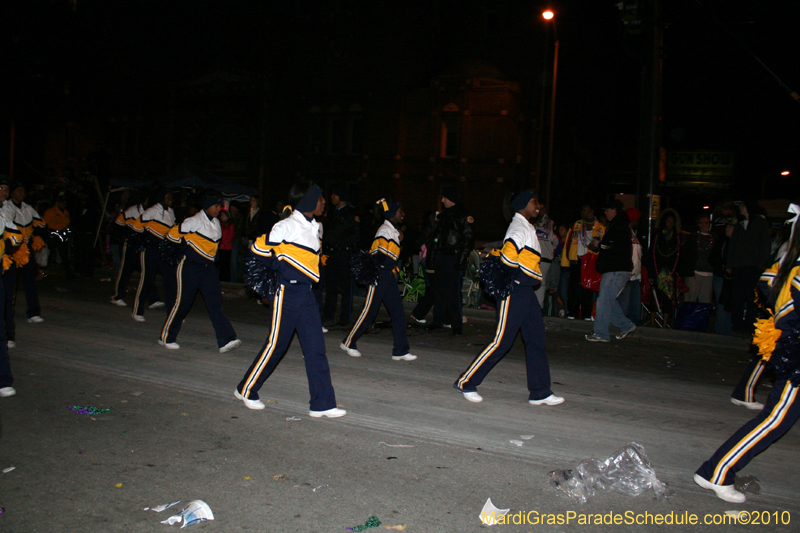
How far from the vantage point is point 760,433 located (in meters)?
3.62

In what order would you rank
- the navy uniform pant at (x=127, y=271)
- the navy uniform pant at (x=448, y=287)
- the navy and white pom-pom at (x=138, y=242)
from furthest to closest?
the navy uniform pant at (x=127, y=271) < the navy and white pom-pom at (x=138, y=242) < the navy uniform pant at (x=448, y=287)

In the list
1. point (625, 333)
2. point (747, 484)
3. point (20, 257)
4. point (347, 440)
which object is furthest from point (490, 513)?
point (625, 333)

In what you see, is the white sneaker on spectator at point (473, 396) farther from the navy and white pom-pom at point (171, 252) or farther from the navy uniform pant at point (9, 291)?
the navy uniform pant at point (9, 291)

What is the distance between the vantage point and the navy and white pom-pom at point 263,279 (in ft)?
16.5

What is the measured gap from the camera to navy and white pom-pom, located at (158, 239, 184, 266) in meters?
7.46

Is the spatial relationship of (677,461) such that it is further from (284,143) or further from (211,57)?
(211,57)

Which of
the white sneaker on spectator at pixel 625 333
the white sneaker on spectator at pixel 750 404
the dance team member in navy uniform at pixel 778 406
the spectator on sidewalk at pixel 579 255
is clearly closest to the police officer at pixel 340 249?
the spectator on sidewalk at pixel 579 255

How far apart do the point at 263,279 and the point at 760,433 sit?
373cm

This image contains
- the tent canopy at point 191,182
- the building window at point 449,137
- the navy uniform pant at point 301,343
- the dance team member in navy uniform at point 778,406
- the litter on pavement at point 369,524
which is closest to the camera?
the litter on pavement at point 369,524

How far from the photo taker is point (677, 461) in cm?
438

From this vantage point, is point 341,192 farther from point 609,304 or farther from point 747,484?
point 747,484

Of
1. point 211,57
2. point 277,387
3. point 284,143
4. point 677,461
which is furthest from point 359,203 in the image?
point 677,461

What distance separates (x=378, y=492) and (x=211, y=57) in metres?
33.5

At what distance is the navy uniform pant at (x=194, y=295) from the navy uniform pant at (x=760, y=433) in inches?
217
